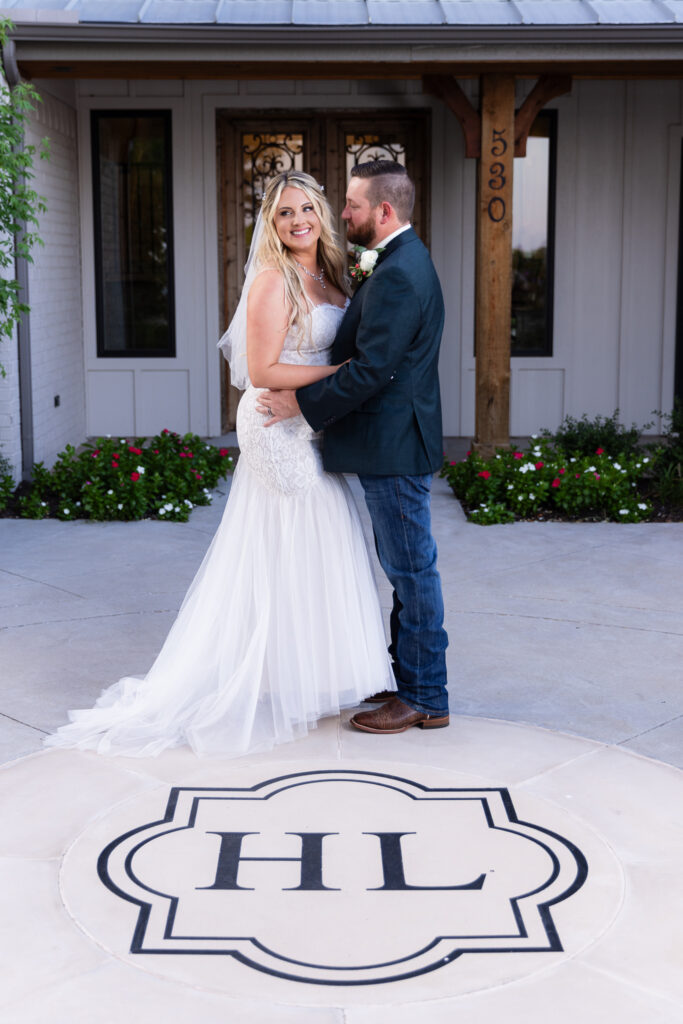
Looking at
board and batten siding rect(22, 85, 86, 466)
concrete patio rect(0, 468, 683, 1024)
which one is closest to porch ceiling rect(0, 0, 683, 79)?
board and batten siding rect(22, 85, 86, 466)

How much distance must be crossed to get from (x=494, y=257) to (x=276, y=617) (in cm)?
498

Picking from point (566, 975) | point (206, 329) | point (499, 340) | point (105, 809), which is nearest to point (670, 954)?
point (566, 975)

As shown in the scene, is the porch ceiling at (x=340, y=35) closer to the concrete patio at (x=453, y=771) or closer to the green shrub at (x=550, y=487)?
the green shrub at (x=550, y=487)

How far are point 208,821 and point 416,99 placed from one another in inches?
317

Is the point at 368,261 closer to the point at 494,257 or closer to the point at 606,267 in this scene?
the point at 494,257

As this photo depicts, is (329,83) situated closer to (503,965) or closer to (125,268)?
(125,268)

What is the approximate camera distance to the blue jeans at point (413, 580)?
3840 mm

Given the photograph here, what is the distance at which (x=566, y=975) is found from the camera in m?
2.52

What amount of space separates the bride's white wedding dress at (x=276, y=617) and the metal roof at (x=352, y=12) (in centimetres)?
444

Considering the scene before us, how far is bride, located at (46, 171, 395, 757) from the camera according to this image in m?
3.77

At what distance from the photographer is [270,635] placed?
12.9 ft

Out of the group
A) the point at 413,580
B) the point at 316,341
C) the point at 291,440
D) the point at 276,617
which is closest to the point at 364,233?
the point at 316,341

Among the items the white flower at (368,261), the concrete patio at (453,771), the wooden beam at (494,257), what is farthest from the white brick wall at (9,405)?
the white flower at (368,261)

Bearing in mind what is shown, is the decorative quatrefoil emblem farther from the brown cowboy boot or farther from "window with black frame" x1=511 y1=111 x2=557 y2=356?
"window with black frame" x1=511 y1=111 x2=557 y2=356
